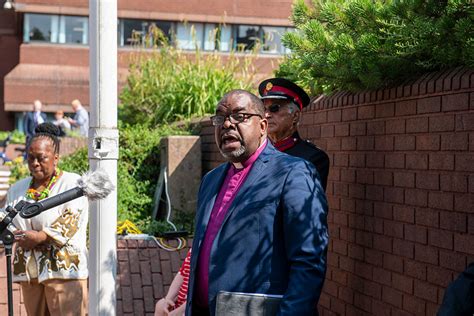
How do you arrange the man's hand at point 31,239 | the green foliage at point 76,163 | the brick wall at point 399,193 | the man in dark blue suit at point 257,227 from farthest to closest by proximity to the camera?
the green foliage at point 76,163 < the man's hand at point 31,239 < the brick wall at point 399,193 < the man in dark blue suit at point 257,227

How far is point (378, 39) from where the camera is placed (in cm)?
550

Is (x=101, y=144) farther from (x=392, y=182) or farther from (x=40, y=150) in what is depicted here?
(x=392, y=182)

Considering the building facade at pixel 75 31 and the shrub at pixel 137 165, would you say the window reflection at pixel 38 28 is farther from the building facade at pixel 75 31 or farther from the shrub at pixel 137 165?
the shrub at pixel 137 165

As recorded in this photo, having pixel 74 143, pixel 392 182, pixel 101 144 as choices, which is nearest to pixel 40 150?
pixel 101 144

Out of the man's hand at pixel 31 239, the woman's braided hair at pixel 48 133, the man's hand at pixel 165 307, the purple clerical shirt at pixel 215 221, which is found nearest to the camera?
the purple clerical shirt at pixel 215 221

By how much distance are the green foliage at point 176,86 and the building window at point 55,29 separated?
1753 centimetres

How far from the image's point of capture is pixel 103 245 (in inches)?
233

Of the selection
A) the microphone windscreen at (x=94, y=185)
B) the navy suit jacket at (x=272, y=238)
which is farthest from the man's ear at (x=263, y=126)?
the microphone windscreen at (x=94, y=185)

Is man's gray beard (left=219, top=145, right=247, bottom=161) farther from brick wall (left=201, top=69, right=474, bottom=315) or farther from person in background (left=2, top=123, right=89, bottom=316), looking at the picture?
person in background (left=2, top=123, right=89, bottom=316)

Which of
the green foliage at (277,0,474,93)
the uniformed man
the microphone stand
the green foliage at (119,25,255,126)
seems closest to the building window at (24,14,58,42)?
the green foliage at (119,25,255,126)

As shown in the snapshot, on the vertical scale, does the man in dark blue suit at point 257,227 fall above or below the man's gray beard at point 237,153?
below

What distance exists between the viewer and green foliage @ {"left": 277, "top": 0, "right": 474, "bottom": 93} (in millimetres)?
4949

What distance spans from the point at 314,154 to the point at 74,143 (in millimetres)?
10036

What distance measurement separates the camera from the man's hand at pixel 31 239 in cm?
584
